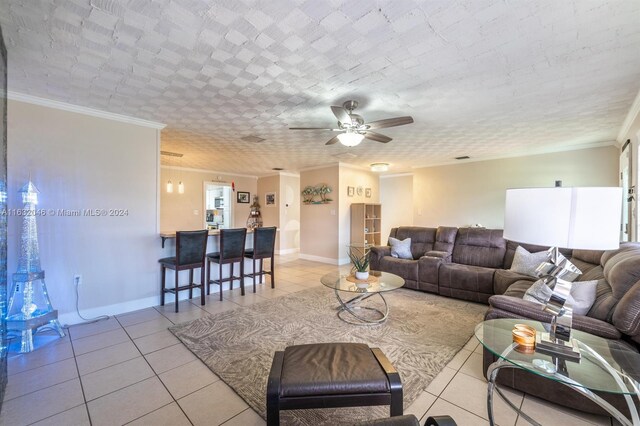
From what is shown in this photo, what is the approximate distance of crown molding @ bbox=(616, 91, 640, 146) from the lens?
9.42ft

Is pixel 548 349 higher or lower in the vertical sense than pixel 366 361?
higher

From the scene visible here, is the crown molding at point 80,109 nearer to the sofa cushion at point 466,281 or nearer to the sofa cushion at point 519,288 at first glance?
the sofa cushion at point 466,281

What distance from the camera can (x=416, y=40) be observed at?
188 cm

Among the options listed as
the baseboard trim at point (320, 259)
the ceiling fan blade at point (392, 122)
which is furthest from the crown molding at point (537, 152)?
the ceiling fan blade at point (392, 122)

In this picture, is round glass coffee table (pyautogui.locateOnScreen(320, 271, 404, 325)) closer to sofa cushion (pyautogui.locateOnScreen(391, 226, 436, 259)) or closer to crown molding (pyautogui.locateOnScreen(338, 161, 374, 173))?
sofa cushion (pyautogui.locateOnScreen(391, 226, 436, 259))

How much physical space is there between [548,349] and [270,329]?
2.33 metres

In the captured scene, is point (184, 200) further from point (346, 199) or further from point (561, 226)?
point (561, 226)

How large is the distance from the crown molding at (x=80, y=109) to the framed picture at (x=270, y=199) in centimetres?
463

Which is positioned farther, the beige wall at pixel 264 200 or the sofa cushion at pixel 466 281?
the beige wall at pixel 264 200

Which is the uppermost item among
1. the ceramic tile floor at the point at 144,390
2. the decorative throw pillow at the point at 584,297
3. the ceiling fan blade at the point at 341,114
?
the ceiling fan blade at the point at 341,114

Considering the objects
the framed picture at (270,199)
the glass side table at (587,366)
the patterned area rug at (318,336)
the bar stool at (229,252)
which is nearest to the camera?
the glass side table at (587,366)

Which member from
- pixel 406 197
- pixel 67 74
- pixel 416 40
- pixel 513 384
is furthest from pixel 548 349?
pixel 406 197

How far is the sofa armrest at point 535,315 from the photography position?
167 cm

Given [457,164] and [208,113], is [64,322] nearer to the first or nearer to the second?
[208,113]
